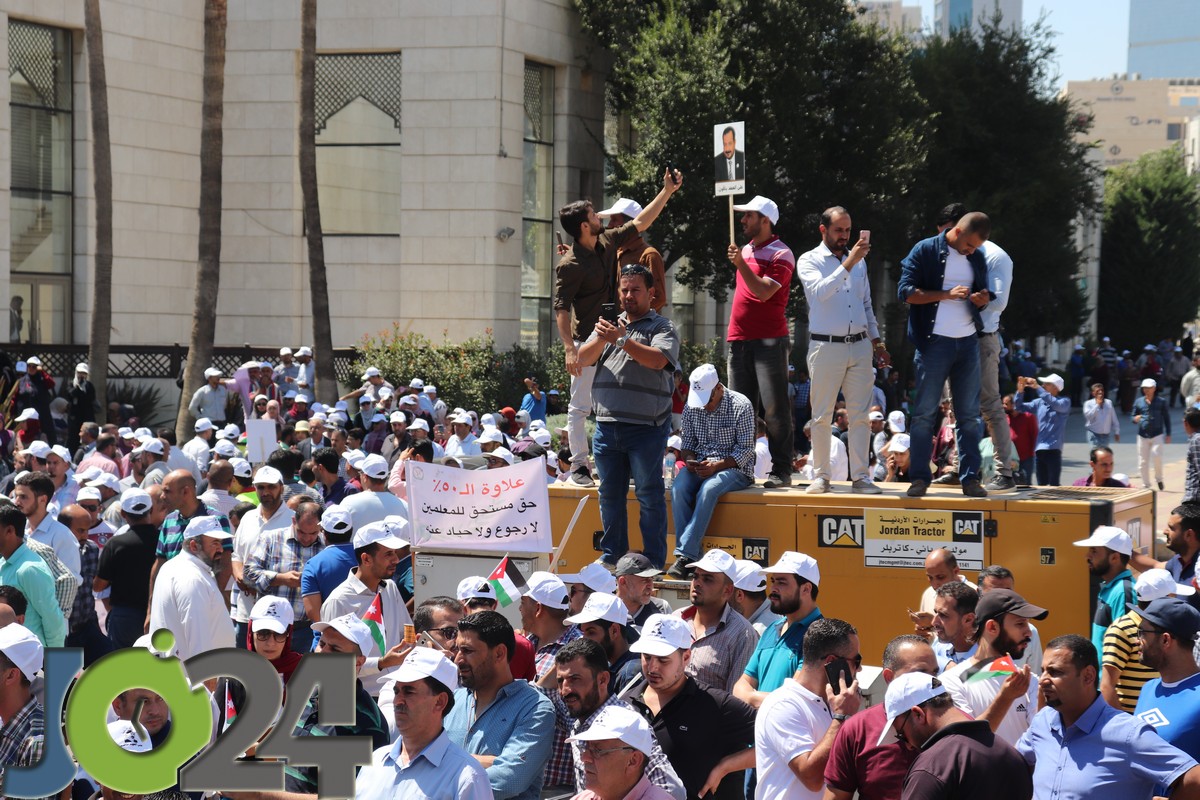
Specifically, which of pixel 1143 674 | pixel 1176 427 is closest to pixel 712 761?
pixel 1143 674

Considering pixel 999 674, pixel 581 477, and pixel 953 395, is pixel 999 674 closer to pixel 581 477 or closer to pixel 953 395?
pixel 953 395

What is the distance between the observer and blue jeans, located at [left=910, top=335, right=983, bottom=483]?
32.6 feet

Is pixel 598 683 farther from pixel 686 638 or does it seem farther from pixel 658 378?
pixel 658 378

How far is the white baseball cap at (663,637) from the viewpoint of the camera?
20.8 ft

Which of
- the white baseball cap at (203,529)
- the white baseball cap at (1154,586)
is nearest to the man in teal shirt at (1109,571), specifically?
the white baseball cap at (1154,586)

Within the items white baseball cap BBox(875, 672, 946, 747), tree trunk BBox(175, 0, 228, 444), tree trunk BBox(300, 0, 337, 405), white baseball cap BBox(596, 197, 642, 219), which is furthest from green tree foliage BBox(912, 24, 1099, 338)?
white baseball cap BBox(875, 672, 946, 747)

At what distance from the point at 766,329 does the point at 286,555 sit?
12.0ft

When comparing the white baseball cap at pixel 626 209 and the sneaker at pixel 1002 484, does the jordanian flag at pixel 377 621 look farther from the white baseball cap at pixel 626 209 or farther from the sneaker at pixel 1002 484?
the sneaker at pixel 1002 484

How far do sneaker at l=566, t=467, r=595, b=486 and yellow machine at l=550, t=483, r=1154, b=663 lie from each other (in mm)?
600

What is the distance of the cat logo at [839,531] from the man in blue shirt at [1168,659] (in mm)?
3244

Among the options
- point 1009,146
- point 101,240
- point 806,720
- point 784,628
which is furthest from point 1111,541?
point 1009,146

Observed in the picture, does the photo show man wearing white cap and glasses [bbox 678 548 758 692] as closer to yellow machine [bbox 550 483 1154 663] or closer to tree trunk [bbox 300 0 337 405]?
yellow machine [bbox 550 483 1154 663]

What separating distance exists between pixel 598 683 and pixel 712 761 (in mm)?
625

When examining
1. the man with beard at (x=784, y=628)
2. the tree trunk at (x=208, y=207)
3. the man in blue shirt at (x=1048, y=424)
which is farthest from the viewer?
the tree trunk at (x=208, y=207)
